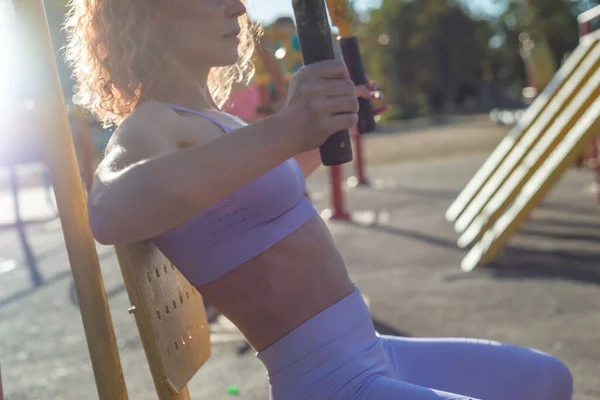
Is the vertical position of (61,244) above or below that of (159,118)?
below

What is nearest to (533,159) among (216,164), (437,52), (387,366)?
(387,366)

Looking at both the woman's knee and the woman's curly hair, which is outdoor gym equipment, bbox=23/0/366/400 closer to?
the woman's curly hair

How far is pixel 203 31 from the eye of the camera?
1.44m

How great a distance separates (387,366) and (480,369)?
24 cm

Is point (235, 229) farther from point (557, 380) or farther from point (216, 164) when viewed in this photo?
point (557, 380)

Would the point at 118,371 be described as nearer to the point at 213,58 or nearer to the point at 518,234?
the point at 213,58

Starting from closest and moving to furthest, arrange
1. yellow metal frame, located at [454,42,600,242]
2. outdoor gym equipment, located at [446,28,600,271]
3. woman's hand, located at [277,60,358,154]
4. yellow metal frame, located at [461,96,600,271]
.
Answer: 1. woman's hand, located at [277,60,358,154]
2. yellow metal frame, located at [461,96,600,271]
3. outdoor gym equipment, located at [446,28,600,271]
4. yellow metal frame, located at [454,42,600,242]

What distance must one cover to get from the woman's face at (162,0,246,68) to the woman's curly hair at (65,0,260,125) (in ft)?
0.08

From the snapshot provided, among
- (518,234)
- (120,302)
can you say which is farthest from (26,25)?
(518,234)

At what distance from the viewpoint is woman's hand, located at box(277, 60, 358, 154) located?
1.07 metres

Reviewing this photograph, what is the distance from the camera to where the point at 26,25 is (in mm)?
1373

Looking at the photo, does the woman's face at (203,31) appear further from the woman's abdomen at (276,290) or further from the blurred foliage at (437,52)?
the blurred foliage at (437,52)

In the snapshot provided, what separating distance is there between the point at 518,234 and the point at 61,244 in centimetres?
478

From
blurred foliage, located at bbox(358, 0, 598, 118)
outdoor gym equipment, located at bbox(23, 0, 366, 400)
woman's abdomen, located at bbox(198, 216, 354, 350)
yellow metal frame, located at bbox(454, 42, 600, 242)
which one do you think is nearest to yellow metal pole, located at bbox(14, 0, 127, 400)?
outdoor gym equipment, located at bbox(23, 0, 366, 400)
